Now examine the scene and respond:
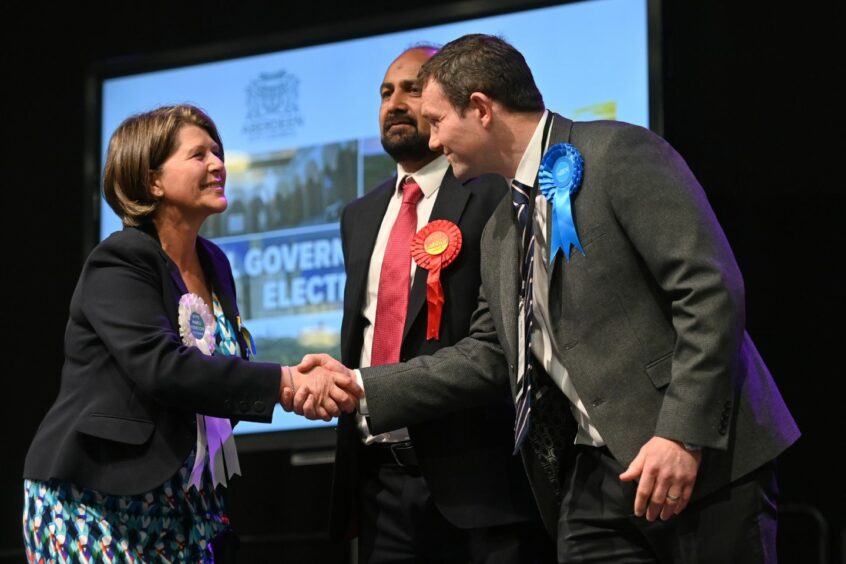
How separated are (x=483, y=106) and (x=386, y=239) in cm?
64

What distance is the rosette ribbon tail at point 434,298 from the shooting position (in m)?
2.87

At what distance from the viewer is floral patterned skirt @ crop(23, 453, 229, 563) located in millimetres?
2479

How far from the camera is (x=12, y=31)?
5.12m

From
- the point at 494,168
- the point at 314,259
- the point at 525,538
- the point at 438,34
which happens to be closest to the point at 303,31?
the point at 438,34

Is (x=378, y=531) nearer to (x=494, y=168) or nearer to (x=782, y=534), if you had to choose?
(x=494, y=168)

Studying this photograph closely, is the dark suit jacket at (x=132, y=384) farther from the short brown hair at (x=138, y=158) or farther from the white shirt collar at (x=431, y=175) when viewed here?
the white shirt collar at (x=431, y=175)

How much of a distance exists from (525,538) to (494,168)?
0.88 meters

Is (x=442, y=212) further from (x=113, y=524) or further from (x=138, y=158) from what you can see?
(x=113, y=524)

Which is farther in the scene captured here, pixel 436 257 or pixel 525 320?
pixel 436 257

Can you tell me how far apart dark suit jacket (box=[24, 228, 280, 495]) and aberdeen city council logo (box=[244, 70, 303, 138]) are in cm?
160

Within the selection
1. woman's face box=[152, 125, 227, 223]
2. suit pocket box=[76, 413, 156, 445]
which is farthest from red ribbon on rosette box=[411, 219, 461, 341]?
suit pocket box=[76, 413, 156, 445]

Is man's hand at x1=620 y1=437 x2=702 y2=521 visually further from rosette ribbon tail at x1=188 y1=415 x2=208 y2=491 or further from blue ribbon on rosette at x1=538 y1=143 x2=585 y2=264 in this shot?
rosette ribbon tail at x1=188 y1=415 x2=208 y2=491

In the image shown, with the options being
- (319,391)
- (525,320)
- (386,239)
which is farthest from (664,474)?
(386,239)

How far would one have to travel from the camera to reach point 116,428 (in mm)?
2488
